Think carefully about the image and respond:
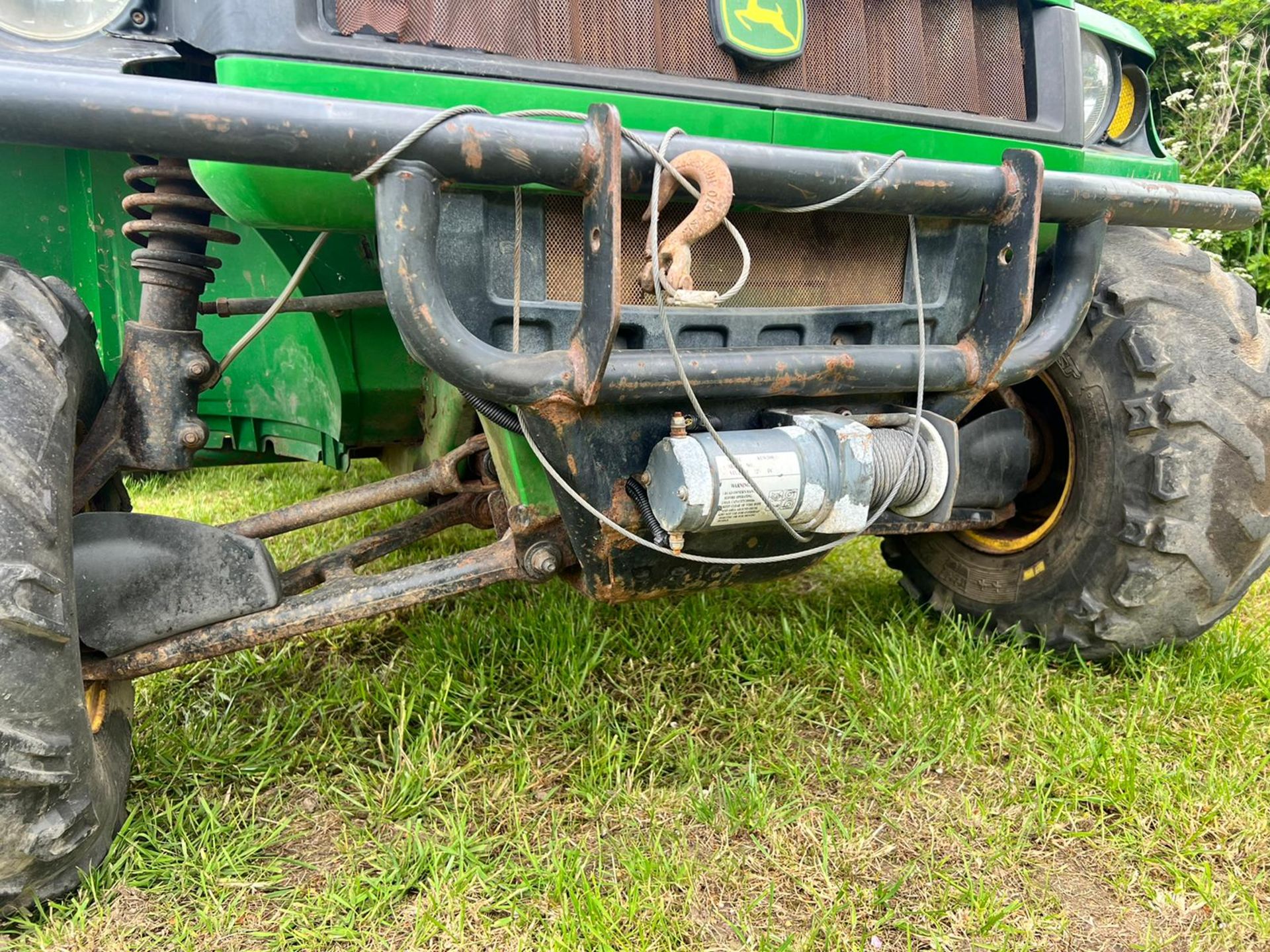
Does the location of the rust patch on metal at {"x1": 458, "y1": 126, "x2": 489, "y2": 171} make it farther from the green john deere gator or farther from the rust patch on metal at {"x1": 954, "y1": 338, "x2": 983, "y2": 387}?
the rust patch on metal at {"x1": 954, "y1": 338, "x2": 983, "y2": 387}

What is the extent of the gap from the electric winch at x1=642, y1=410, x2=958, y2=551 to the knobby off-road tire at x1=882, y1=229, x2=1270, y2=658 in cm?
72

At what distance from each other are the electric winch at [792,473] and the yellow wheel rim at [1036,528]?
2.57 feet

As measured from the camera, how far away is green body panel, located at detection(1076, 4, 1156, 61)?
228cm

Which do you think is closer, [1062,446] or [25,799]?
[25,799]

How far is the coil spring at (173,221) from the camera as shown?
1626mm

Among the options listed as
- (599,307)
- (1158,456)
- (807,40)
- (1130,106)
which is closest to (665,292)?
(599,307)

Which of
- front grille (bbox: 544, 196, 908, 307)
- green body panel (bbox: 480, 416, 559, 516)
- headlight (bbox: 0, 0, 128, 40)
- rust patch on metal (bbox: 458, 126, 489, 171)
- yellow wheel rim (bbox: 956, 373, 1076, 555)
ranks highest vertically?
headlight (bbox: 0, 0, 128, 40)

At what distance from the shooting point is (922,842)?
71.9 inches

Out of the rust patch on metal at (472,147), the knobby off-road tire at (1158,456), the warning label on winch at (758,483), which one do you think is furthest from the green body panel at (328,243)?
the warning label on winch at (758,483)

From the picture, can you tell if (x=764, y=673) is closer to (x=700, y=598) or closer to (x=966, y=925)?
(x=700, y=598)

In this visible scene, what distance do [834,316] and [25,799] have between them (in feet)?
4.91

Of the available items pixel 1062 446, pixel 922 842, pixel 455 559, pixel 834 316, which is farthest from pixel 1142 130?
pixel 455 559

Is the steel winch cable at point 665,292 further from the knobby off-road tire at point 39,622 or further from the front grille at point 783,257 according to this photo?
the knobby off-road tire at point 39,622

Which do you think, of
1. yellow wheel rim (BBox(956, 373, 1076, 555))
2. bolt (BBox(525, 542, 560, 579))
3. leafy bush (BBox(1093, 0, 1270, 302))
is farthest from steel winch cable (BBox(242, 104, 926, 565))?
leafy bush (BBox(1093, 0, 1270, 302))
